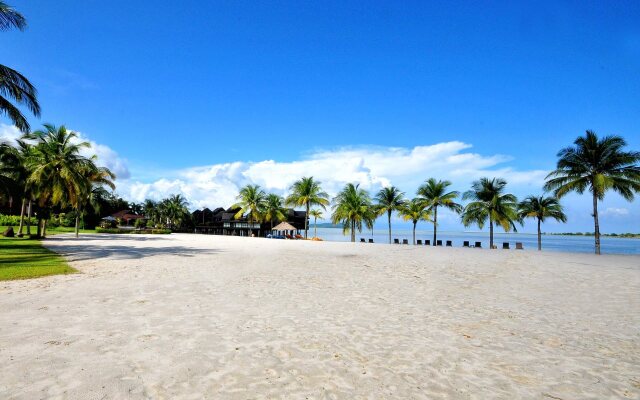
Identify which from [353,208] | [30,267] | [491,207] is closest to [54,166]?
[30,267]

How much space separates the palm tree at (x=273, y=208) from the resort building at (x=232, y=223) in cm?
423

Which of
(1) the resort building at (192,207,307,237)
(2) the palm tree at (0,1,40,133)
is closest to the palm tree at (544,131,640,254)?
(2) the palm tree at (0,1,40,133)

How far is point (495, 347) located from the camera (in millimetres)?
5484

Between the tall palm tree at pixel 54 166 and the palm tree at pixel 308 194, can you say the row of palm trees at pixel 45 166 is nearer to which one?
the tall palm tree at pixel 54 166

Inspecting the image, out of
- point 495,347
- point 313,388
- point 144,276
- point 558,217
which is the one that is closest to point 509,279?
point 495,347

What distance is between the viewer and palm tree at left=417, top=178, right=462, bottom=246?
41031mm

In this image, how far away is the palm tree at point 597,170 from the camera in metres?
26.5

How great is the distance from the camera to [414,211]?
1747 inches

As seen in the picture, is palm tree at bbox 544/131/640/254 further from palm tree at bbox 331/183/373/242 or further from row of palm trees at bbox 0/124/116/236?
row of palm trees at bbox 0/124/116/236

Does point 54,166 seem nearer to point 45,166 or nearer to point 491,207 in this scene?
point 45,166

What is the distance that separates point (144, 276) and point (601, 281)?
15.5 m

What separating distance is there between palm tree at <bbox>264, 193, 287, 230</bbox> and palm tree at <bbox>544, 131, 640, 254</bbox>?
41.7 metres

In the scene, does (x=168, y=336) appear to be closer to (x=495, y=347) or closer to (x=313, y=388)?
(x=313, y=388)

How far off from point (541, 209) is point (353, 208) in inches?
895
